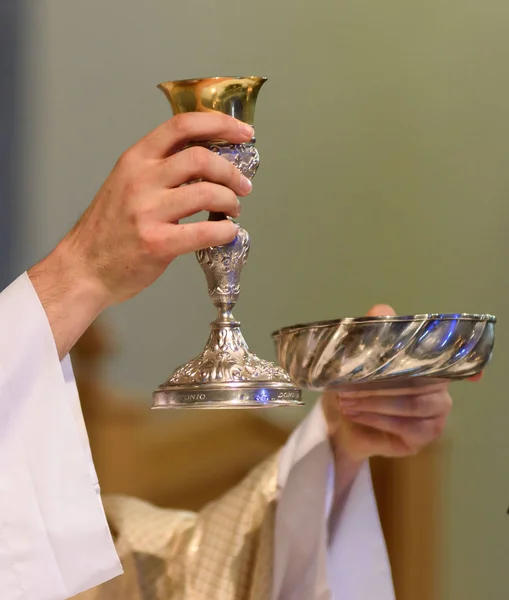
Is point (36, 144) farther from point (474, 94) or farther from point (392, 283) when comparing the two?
point (474, 94)

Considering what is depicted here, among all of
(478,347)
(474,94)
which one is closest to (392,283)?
(474,94)

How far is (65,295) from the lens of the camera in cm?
81

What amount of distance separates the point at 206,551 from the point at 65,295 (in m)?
0.59

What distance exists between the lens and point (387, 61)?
1549 millimetres

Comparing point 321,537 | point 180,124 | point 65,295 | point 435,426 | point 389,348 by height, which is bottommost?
point 321,537

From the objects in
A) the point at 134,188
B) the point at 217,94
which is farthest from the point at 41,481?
the point at 217,94

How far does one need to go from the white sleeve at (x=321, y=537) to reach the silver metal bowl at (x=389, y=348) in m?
0.46

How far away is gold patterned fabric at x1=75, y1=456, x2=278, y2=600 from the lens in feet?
3.94

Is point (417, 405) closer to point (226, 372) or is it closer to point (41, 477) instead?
point (226, 372)

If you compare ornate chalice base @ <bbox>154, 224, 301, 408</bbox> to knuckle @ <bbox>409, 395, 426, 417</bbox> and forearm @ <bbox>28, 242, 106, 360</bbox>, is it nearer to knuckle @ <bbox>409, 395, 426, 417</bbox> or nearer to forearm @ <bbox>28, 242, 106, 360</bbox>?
forearm @ <bbox>28, 242, 106, 360</bbox>

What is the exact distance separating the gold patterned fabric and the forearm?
51 centimetres

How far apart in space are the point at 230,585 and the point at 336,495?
0.67 feet

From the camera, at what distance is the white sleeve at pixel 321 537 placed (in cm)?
117

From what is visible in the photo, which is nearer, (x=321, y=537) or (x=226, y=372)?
(x=226, y=372)
